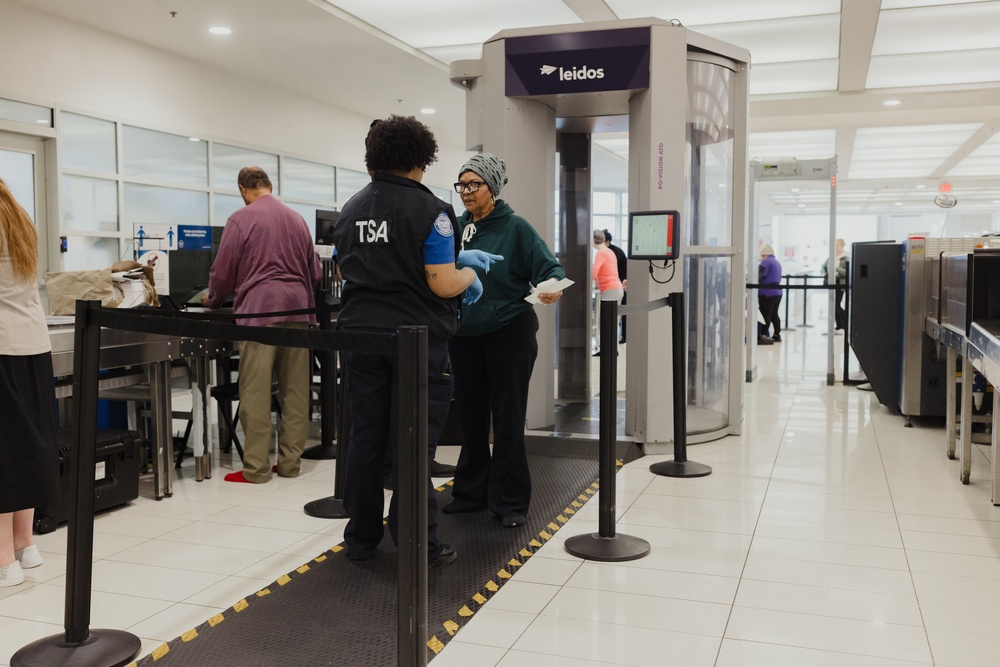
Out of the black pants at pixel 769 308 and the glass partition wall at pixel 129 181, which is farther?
the black pants at pixel 769 308

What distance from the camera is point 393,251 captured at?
2895mm

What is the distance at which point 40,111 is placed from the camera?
23.0 ft

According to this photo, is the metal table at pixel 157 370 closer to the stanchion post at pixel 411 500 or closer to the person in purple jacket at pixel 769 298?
the stanchion post at pixel 411 500

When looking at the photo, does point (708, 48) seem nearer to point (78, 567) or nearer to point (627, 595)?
point (627, 595)

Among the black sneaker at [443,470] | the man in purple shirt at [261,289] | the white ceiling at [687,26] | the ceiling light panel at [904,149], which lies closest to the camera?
the man in purple shirt at [261,289]

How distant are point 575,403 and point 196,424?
115 inches

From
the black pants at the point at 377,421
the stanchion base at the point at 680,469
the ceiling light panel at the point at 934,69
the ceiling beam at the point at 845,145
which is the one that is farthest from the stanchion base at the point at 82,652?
the ceiling beam at the point at 845,145

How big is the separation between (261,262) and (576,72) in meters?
2.10

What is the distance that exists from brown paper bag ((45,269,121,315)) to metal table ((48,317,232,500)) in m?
0.27

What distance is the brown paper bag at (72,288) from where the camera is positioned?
4270 millimetres

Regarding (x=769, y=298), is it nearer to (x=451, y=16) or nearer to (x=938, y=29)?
(x=938, y=29)

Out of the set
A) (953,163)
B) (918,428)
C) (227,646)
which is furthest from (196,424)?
(953,163)

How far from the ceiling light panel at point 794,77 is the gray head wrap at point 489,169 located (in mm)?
6389

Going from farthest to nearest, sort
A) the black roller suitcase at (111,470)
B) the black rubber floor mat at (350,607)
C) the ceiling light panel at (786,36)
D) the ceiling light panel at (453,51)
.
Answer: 1. the ceiling light panel at (453,51)
2. the ceiling light panel at (786,36)
3. the black roller suitcase at (111,470)
4. the black rubber floor mat at (350,607)
